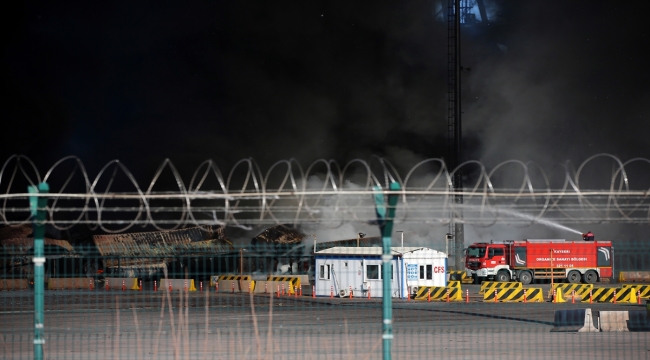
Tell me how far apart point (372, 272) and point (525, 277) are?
Answer: 19.3m

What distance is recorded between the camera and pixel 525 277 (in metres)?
52.0

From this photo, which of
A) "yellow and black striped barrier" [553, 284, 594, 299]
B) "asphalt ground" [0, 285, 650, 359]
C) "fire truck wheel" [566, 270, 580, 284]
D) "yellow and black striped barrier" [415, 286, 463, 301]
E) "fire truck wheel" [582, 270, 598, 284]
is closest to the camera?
"asphalt ground" [0, 285, 650, 359]

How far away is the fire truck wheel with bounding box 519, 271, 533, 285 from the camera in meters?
51.8

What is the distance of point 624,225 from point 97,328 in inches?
2118

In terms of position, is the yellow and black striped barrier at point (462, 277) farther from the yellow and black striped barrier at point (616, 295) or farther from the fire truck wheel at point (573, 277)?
the yellow and black striped barrier at point (616, 295)

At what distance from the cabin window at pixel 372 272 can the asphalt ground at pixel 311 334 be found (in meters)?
3.74

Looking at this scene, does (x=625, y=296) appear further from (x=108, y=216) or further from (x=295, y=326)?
(x=108, y=216)

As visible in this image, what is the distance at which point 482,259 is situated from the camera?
53219 mm

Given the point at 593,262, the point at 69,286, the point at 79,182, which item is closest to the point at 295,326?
the point at 69,286

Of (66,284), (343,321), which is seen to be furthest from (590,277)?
(343,321)

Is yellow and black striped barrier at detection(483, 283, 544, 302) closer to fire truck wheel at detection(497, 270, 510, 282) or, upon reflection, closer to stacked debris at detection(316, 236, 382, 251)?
fire truck wheel at detection(497, 270, 510, 282)

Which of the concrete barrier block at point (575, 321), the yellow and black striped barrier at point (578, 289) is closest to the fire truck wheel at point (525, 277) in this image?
the yellow and black striped barrier at point (578, 289)

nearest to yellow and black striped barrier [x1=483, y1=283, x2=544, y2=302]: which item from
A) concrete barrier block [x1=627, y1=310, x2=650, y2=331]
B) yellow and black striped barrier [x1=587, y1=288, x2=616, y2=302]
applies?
yellow and black striped barrier [x1=587, y1=288, x2=616, y2=302]

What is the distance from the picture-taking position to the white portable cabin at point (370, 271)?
36.1 m
